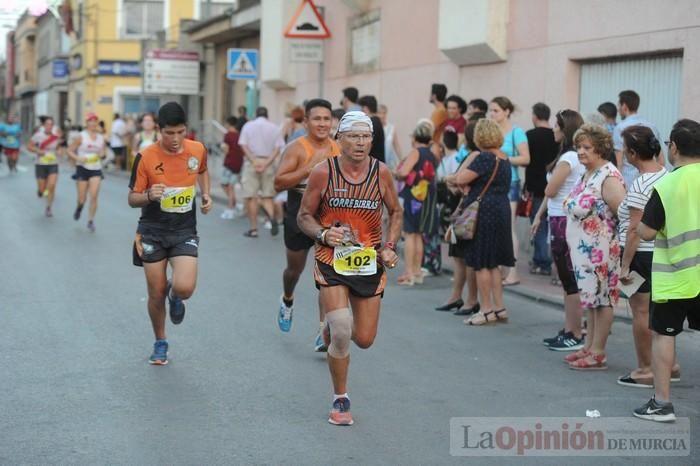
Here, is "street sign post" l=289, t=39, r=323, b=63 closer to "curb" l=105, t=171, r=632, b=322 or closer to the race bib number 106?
"curb" l=105, t=171, r=632, b=322

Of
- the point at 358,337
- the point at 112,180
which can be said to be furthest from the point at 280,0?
the point at 358,337

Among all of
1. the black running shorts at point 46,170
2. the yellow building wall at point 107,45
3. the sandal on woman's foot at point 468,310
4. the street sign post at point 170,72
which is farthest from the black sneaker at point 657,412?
the yellow building wall at point 107,45

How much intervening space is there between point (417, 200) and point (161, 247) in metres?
4.96

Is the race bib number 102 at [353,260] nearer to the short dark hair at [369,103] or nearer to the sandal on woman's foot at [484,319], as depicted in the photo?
the sandal on woman's foot at [484,319]

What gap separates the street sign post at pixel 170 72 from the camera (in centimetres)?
3478

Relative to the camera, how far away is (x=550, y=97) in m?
14.7

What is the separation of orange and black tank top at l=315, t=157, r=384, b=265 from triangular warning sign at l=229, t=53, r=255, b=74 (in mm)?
17767

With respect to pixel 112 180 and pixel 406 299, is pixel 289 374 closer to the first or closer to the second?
pixel 406 299

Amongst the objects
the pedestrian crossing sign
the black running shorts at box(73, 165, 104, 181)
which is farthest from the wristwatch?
the pedestrian crossing sign

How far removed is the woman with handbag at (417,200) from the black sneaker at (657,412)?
579 cm

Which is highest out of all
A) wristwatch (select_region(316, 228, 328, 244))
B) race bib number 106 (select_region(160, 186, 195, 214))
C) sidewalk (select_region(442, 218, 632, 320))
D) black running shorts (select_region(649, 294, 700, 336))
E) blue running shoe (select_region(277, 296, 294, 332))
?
race bib number 106 (select_region(160, 186, 195, 214))

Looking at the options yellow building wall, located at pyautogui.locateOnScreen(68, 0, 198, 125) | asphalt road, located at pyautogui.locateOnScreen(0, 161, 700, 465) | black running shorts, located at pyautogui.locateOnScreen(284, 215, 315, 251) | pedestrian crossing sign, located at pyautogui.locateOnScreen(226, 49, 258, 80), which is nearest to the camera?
asphalt road, located at pyautogui.locateOnScreen(0, 161, 700, 465)

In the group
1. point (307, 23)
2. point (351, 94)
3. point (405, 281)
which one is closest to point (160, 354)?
point (405, 281)

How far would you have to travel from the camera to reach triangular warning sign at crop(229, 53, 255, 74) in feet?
78.3
